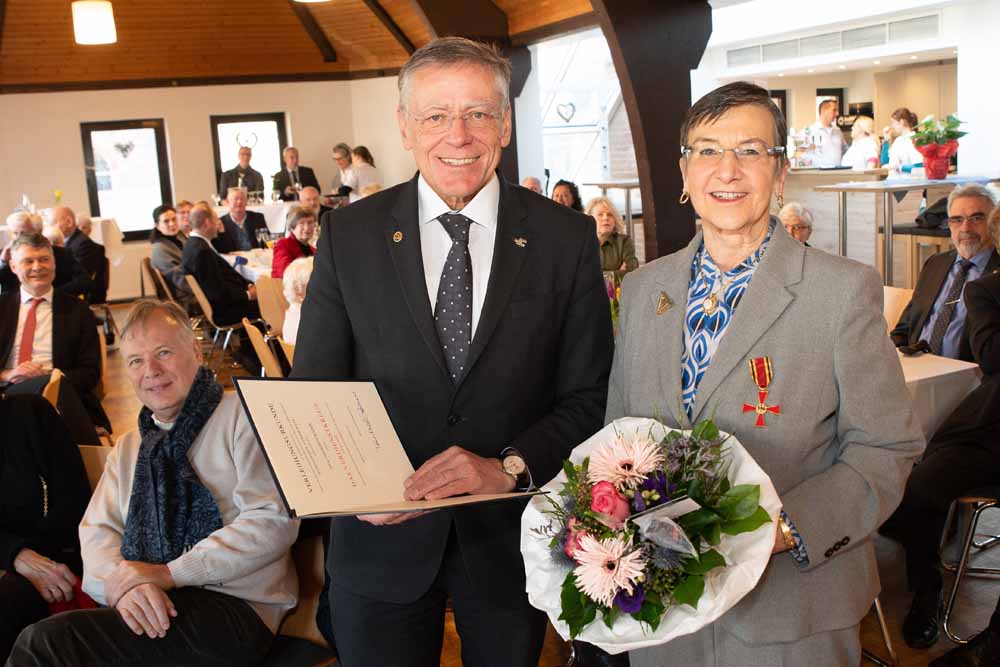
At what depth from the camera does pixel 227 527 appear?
2.80m

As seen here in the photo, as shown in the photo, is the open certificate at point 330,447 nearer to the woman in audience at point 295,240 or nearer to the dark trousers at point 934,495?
the dark trousers at point 934,495

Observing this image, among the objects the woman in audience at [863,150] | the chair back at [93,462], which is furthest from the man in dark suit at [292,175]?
the chair back at [93,462]

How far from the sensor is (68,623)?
262 cm

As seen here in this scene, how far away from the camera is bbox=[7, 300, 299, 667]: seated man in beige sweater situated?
263cm

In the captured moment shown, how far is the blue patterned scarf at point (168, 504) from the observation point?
9.36 feet

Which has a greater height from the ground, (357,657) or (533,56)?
(533,56)

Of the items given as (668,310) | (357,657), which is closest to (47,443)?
(357,657)

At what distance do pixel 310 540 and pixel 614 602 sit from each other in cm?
176

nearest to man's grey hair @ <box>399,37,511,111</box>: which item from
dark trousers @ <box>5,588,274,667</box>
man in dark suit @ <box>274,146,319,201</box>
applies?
dark trousers @ <box>5,588,274,667</box>

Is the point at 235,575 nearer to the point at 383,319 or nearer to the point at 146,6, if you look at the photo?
the point at 383,319

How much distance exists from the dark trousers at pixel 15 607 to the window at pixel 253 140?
14.0 m

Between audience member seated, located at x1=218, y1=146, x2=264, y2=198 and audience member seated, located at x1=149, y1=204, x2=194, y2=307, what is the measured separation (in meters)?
4.43

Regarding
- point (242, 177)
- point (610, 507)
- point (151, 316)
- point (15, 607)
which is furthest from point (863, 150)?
point (610, 507)

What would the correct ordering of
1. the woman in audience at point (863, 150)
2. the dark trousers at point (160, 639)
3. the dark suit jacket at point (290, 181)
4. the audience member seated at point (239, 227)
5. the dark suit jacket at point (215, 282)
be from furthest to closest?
the dark suit jacket at point (290, 181) < the woman in audience at point (863, 150) < the audience member seated at point (239, 227) < the dark suit jacket at point (215, 282) < the dark trousers at point (160, 639)
